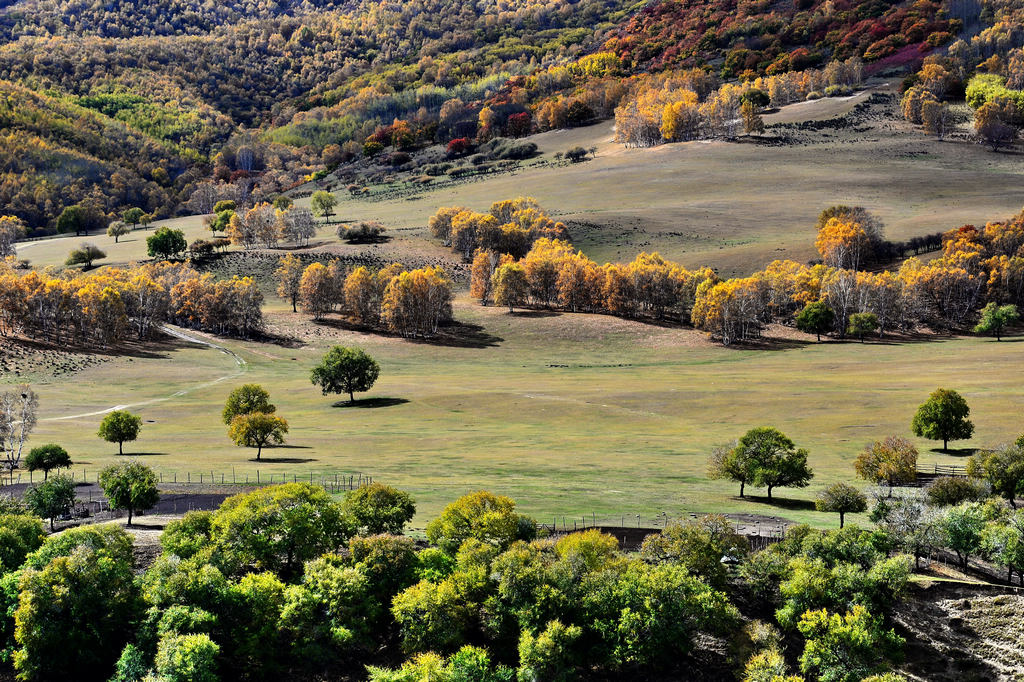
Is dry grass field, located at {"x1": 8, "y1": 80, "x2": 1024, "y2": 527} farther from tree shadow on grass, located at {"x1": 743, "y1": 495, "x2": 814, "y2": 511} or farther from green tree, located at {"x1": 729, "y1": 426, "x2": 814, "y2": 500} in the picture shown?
green tree, located at {"x1": 729, "y1": 426, "x2": 814, "y2": 500}

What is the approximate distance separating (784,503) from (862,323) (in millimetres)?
80952

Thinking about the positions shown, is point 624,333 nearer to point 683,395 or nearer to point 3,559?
point 683,395

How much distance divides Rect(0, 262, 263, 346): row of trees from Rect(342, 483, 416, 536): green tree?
95120mm

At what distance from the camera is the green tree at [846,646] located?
5047 centimetres

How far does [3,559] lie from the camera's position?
60.6 meters

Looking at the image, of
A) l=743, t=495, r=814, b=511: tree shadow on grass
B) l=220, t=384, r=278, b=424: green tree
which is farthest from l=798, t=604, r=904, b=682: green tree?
l=220, t=384, r=278, b=424: green tree

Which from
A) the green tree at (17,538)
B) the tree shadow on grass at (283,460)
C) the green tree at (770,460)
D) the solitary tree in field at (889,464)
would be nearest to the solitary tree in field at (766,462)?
the green tree at (770,460)

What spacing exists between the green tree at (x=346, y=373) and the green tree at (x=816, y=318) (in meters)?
71.9

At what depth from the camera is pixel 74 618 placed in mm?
54656

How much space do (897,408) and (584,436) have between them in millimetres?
31792

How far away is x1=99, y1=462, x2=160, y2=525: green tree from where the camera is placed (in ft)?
219

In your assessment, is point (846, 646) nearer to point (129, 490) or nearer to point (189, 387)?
point (129, 490)

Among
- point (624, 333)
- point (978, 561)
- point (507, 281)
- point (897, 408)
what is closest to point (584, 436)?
point (897, 408)

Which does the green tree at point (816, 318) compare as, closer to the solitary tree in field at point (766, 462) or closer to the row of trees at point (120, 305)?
the solitary tree in field at point (766, 462)
